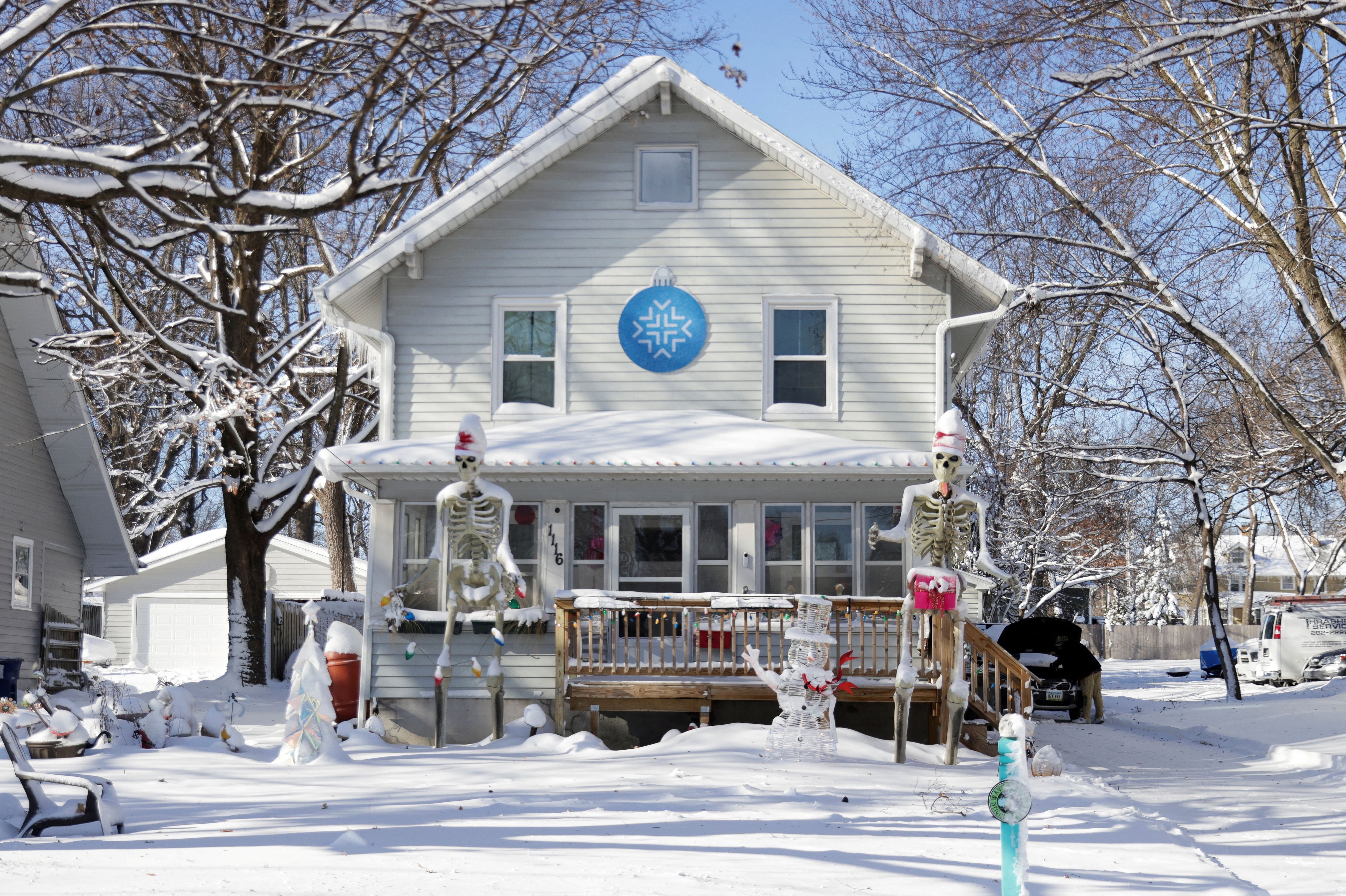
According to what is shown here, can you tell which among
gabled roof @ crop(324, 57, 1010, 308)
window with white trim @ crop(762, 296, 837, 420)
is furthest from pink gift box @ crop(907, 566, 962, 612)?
gabled roof @ crop(324, 57, 1010, 308)

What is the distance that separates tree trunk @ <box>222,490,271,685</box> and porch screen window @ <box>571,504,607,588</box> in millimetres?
7492

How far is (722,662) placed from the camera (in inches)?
519

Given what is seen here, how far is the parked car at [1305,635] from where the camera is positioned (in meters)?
26.8

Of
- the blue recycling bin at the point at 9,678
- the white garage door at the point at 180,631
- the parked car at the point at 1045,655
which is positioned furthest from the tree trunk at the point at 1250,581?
the blue recycling bin at the point at 9,678

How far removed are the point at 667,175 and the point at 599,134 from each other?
1034 millimetres

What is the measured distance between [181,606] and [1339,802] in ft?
94.9

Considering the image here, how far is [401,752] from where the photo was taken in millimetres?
11914

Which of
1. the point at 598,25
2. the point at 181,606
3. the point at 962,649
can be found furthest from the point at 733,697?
the point at 181,606

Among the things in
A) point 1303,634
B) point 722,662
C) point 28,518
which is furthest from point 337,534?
point 1303,634

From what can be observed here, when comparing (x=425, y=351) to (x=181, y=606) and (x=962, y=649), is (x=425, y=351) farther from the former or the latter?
(x=181, y=606)

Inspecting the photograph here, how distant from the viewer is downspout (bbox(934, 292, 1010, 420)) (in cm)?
1599

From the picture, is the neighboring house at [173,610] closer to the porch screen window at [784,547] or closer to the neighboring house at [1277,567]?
the porch screen window at [784,547]

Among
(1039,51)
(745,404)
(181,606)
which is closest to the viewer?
(1039,51)

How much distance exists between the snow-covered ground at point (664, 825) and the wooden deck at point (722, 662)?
2.57ft
